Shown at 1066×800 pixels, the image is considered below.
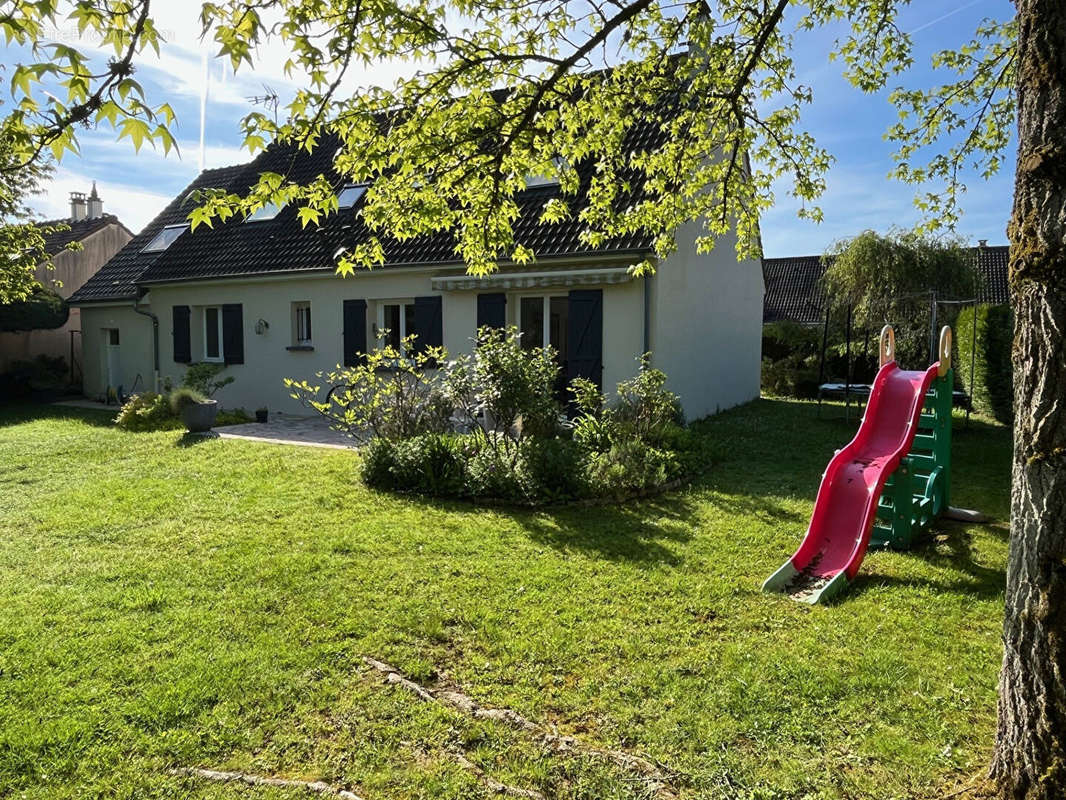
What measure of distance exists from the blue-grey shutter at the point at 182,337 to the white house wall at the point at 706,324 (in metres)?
11.6

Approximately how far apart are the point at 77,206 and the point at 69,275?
697 centimetres

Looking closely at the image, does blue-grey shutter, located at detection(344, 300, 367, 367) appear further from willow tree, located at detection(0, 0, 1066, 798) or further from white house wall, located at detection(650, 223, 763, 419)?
willow tree, located at detection(0, 0, 1066, 798)

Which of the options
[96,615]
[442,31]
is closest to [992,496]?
[442,31]

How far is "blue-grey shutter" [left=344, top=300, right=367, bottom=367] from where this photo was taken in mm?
13797

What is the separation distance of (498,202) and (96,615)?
3.90 m

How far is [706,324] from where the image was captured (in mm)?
13492

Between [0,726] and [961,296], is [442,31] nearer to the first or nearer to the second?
[0,726]

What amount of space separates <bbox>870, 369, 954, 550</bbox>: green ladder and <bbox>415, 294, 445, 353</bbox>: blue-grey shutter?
8.44m

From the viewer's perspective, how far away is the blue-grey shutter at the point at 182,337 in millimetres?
16391

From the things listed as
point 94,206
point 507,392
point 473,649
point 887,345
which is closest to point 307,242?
point 507,392

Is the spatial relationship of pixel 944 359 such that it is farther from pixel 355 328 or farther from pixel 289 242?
pixel 289 242

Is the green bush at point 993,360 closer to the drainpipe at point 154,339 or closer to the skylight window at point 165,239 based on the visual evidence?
the drainpipe at point 154,339

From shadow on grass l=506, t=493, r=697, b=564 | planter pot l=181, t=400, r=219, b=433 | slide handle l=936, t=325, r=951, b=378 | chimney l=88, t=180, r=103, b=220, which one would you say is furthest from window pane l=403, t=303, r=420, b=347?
chimney l=88, t=180, r=103, b=220

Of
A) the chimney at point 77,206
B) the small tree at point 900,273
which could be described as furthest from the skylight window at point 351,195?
the chimney at point 77,206
